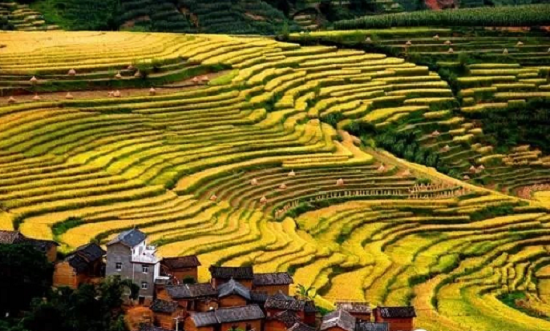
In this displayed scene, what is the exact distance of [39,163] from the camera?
Answer: 35125mm

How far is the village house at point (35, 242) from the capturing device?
88.3 ft

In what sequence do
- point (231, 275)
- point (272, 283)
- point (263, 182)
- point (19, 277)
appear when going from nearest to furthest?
1. point (19, 277)
2. point (231, 275)
3. point (272, 283)
4. point (263, 182)

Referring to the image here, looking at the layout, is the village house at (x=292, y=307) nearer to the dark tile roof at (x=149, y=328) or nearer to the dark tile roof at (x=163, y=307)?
the dark tile roof at (x=163, y=307)

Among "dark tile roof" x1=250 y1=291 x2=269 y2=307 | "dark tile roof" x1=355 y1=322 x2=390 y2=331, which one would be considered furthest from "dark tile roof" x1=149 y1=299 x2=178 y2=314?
"dark tile roof" x1=355 y1=322 x2=390 y2=331

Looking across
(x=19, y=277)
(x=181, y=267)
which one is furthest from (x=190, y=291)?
(x=19, y=277)

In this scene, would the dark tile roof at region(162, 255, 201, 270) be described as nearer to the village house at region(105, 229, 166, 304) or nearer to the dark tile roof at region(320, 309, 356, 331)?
the village house at region(105, 229, 166, 304)

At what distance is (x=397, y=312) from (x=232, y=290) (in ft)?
11.0

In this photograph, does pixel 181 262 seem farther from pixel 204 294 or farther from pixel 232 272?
pixel 204 294

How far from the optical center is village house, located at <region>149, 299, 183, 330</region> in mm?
24922

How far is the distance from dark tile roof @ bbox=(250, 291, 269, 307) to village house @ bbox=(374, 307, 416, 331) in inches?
90.4

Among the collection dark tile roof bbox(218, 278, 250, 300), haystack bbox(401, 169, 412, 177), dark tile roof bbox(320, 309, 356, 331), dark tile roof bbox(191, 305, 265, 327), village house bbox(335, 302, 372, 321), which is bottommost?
haystack bbox(401, 169, 412, 177)

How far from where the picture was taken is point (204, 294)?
26.2m

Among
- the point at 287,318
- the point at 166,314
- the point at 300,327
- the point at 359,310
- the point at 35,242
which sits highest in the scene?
the point at 35,242

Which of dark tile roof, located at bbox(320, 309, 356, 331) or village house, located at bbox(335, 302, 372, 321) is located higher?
dark tile roof, located at bbox(320, 309, 356, 331)
